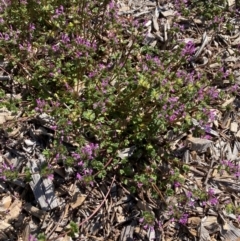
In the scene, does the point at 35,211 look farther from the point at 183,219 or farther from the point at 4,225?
the point at 183,219

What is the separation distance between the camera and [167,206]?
3570 millimetres

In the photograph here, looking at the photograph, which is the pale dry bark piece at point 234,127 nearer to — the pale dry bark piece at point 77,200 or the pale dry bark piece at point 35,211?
the pale dry bark piece at point 77,200

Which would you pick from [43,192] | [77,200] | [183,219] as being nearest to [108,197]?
[77,200]

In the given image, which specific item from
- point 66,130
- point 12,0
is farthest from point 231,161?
point 12,0

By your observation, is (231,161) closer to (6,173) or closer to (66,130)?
(66,130)

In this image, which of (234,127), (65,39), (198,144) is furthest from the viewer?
(234,127)

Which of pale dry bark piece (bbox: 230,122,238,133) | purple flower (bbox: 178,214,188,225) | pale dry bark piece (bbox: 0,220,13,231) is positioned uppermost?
pale dry bark piece (bbox: 230,122,238,133)

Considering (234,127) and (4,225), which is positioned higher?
(234,127)

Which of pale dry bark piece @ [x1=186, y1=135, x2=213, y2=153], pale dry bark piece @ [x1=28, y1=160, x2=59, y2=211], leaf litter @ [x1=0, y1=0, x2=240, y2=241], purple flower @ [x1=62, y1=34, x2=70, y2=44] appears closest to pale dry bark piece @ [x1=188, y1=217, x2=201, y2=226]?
leaf litter @ [x1=0, y1=0, x2=240, y2=241]

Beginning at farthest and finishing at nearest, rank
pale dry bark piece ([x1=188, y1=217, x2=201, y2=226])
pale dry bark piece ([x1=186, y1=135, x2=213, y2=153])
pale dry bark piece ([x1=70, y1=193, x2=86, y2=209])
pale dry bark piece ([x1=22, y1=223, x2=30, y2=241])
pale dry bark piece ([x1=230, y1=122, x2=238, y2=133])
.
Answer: pale dry bark piece ([x1=230, y1=122, x2=238, y2=133])
pale dry bark piece ([x1=186, y1=135, x2=213, y2=153])
pale dry bark piece ([x1=188, y1=217, x2=201, y2=226])
pale dry bark piece ([x1=70, y1=193, x2=86, y2=209])
pale dry bark piece ([x1=22, y1=223, x2=30, y2=241])

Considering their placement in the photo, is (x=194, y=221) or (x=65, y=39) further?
(x=65, y=39)

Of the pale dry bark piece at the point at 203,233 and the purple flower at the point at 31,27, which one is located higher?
the purple flower at the point at 31,27

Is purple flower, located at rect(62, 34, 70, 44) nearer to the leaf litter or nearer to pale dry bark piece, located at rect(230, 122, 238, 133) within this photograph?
the leaf litter

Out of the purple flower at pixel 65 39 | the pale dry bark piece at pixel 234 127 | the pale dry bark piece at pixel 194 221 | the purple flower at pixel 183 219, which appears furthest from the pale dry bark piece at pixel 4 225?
the pale dry bark piece at pixel 234 127
